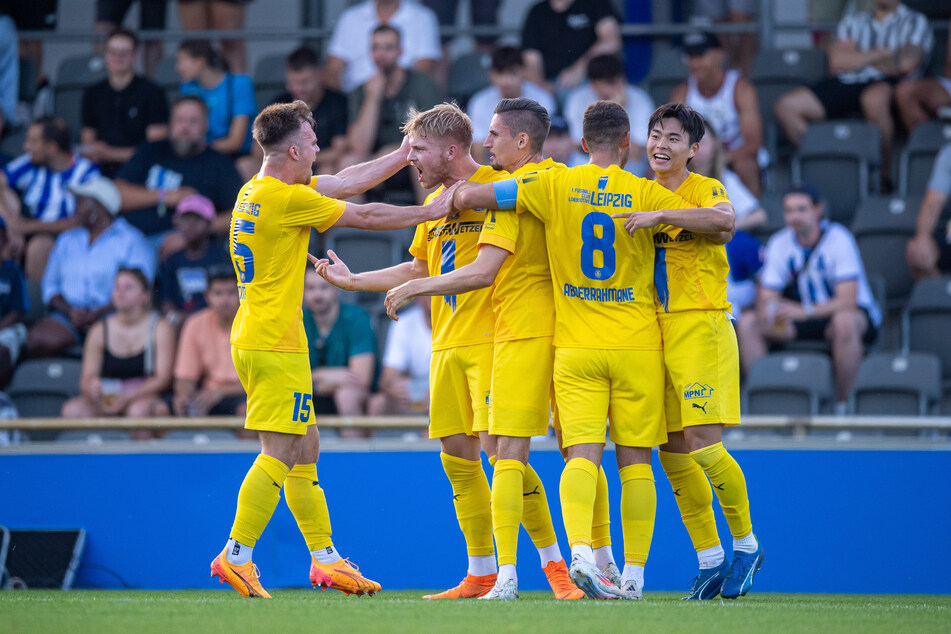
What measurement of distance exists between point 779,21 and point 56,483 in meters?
8.88

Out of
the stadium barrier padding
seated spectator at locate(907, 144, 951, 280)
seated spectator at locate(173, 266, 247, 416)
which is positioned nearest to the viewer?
the stadium barrier padding

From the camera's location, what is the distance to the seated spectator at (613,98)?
1005 cm

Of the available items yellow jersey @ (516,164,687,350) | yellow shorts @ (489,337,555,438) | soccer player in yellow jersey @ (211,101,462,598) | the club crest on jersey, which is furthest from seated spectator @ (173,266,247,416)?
the club crest on jersey

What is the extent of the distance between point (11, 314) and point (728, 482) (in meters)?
6.54

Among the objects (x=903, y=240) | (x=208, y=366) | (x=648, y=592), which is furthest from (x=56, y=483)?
(x=903, y=240)

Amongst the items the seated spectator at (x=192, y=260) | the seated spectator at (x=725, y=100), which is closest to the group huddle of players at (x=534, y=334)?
the seated spectator at (x=192, y=260)

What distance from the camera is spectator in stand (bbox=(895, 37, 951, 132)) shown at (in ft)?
34.5

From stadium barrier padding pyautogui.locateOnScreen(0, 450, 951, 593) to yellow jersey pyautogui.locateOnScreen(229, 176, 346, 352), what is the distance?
7.14 feet

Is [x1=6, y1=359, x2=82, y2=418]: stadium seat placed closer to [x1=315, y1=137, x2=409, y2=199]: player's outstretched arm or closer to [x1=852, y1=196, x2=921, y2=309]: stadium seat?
[x1=315, y1=137, x2=409, y2=199]: player's outstretched arm

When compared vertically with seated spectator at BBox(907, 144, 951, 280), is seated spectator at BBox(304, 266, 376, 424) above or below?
below

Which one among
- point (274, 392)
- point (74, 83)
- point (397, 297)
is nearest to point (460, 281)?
point (397, 297)

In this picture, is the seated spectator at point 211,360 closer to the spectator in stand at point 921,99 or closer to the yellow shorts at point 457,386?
the yellow shorts at point 457,386

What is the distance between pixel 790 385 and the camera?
8633mm

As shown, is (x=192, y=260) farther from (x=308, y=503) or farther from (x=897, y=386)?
(x=897, y=386)
